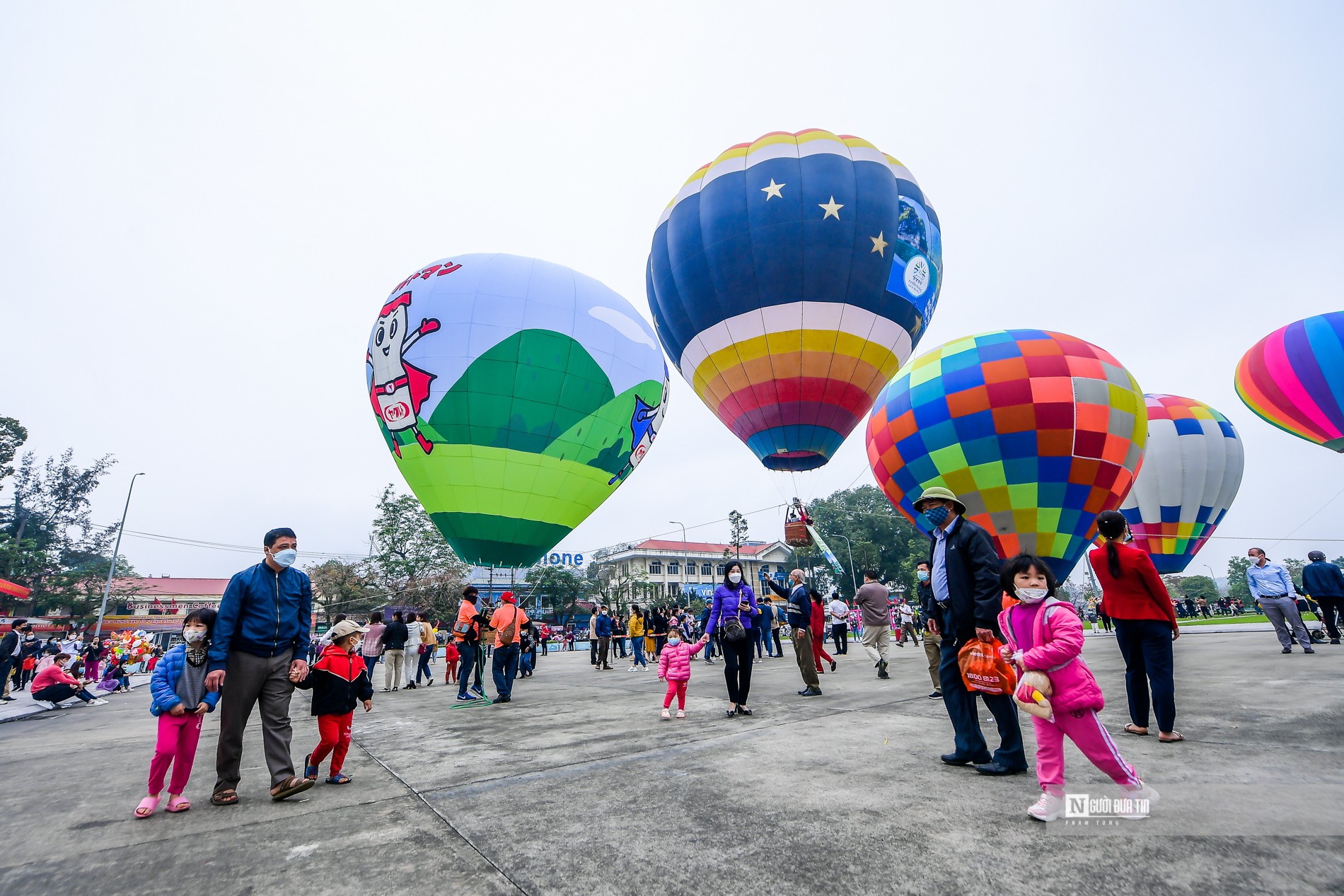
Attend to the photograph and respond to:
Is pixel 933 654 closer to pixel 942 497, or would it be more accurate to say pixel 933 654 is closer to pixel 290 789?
pixel 942 497

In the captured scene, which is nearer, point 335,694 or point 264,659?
point 264,659

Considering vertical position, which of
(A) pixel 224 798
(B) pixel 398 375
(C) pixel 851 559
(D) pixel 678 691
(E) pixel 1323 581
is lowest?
(A) pixel 224 798

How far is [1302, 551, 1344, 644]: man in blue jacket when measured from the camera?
991 centimetres

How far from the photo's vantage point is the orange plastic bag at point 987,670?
3.34 m

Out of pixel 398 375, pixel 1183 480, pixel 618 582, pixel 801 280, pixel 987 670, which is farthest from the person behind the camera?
pixel 618 582

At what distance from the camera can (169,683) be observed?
3668 mm

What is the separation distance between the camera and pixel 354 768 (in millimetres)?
4391

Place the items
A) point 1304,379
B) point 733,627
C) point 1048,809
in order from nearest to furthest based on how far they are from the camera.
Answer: point 1048,809 → point 733,627 → point 1304,379

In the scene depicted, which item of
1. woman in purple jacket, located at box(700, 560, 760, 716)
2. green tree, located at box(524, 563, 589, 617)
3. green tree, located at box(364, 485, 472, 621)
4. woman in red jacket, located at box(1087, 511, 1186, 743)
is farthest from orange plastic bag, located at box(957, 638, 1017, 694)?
green tree, located at box(524, 563, 589, 617)

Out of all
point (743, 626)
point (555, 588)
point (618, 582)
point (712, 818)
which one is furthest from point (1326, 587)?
point (618, 582)

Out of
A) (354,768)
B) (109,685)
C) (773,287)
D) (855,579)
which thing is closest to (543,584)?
(855,579)

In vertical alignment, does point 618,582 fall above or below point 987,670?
above

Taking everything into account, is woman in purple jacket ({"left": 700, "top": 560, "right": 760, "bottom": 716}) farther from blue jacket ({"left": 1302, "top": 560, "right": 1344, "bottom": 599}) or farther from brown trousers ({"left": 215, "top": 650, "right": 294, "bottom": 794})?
blue jacket ({"left": 1302, "top": 560, "right": 1344, "bottom": 599})

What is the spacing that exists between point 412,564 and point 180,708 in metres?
42.7
